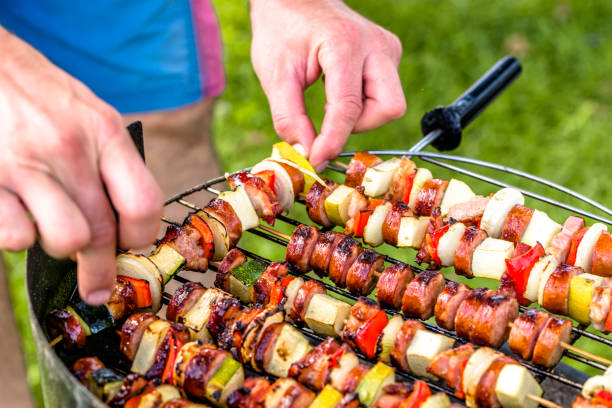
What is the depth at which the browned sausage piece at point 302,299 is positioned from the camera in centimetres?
267

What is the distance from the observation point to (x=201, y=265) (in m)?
2.92

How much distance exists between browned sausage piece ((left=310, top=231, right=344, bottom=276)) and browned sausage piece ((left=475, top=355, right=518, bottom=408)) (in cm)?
81

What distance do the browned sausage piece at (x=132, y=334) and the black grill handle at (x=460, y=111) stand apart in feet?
5.55

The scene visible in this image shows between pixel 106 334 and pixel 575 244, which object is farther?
pixel 575 244

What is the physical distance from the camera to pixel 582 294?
2596 mm

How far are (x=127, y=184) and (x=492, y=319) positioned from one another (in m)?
1.36

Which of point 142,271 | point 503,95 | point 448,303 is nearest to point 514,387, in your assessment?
point 448,303

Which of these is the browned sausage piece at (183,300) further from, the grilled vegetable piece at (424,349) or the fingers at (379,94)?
the fingers at (379,94)

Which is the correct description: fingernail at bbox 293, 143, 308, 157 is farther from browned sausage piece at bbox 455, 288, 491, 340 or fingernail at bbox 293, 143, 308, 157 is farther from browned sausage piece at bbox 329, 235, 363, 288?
browned sausage piece at bbox 455, 288, 491, 340

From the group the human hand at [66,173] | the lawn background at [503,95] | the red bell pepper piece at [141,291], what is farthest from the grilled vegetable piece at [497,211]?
the lawn background at [503,95]

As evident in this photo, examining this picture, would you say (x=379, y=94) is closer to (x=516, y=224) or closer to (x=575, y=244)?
(x=516, y=224)

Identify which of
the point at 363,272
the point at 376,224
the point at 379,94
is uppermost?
the point at 379,94

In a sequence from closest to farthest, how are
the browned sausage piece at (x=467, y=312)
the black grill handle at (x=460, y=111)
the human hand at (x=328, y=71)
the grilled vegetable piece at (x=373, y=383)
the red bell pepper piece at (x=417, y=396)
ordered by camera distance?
the red bell pepper piece at (x=417, y=396), the grilled vegetable piece at (x=373, y=383), the browned sausage piece at (x=467, y=312), the human hand at (x=328, y=71), the black grill handle at (x=460, y=111)

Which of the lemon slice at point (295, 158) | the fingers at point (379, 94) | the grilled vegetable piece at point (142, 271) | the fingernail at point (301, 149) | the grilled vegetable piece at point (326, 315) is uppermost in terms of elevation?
the fingers at point (379, 94)
